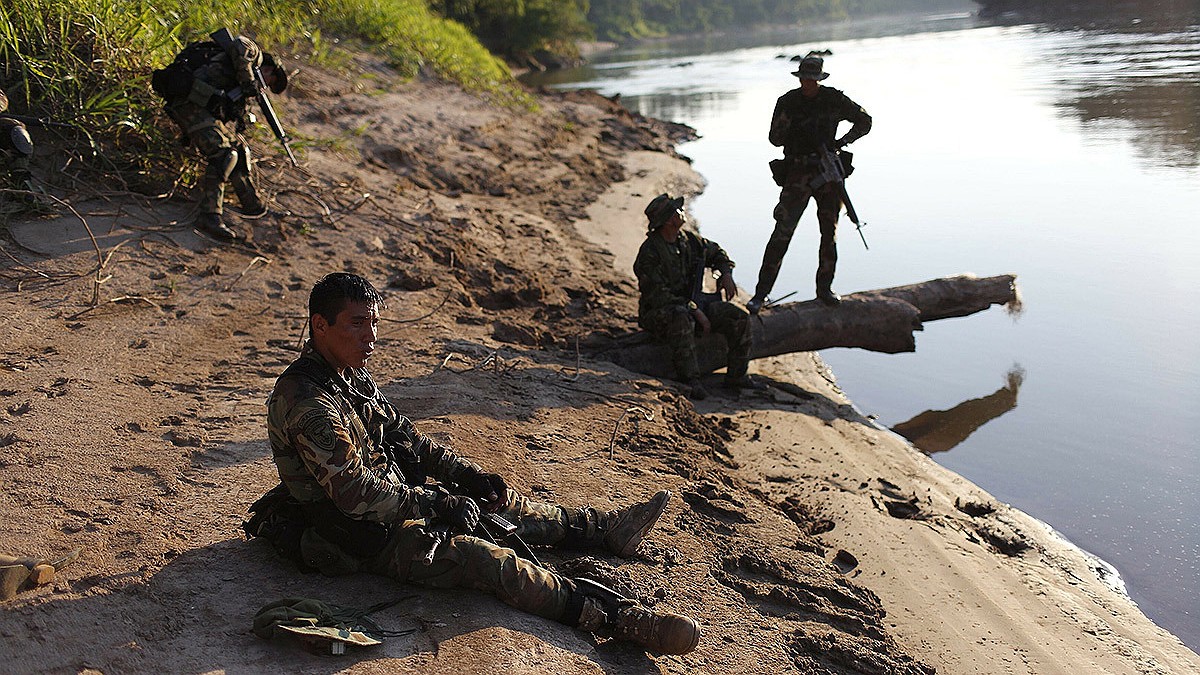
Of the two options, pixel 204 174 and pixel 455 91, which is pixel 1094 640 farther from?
pixel 455 91

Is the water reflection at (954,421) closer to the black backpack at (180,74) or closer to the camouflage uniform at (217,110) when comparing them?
the camouflage uniform at (217,110)

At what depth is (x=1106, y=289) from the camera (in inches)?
374

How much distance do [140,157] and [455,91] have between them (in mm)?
7956

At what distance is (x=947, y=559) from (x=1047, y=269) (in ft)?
19.6

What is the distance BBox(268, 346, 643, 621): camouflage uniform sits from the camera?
3547mm

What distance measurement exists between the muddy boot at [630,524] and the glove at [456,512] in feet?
2.40

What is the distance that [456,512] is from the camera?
12.5ft

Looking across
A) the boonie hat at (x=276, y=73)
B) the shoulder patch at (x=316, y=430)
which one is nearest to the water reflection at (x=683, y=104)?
the boonie hat at (x=276, y=73)

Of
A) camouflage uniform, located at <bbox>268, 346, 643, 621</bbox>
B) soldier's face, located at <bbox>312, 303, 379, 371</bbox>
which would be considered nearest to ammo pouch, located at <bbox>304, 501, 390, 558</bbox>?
camouflage uniform, located at <bbox>268, 346, 643, 621</bbox>

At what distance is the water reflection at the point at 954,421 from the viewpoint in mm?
7332

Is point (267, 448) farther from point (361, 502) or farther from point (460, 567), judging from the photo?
point (460, 567)

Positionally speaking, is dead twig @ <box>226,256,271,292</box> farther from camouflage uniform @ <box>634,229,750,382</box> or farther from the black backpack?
camouflage uniform @ <box>634,229,750,382</box>

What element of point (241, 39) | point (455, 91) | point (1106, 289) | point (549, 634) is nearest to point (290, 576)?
point (549, 634)

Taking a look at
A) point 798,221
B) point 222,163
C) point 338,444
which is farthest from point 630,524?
point 222,163
